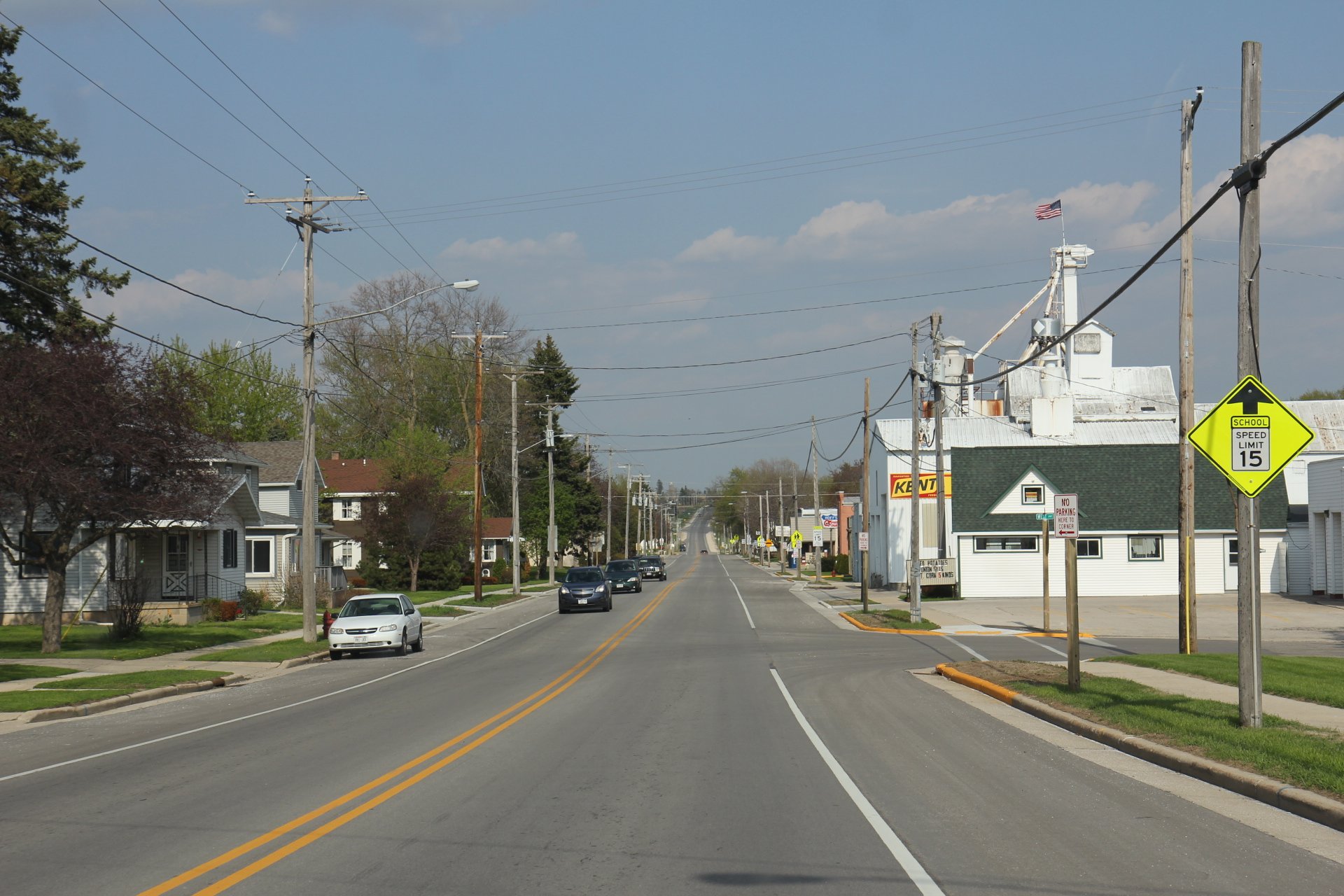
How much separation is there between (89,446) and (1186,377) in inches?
918

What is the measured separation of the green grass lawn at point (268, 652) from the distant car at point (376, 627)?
1.86 feet

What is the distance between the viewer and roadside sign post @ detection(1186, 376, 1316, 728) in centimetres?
1280

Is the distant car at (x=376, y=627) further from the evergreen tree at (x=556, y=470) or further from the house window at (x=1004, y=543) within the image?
the evergreen tree at (x=556, y=470)

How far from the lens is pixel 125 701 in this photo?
65.1 feet

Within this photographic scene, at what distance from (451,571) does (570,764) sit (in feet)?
167

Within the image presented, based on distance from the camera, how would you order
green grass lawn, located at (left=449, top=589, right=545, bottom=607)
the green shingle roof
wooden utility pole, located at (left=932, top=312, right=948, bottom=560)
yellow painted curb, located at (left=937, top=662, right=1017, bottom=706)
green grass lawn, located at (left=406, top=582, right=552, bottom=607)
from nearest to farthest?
yellow painted curb, located at (left=937, top=662, right=1017, bottom=706)
wooden utility pole, located at (left=932, top=312, right=948, bottom=560)
the green shingle roof
green grass lawn, located at (left=449, top=589, right=545, bottom=607)
green grass lawn, located at (left=406, top=582, right=552, bottom=607)

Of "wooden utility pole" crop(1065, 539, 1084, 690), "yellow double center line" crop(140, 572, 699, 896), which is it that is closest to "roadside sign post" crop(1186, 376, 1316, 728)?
"wooden utility pole" crop(1065, 539, 1084, 690)

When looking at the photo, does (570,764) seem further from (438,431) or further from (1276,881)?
(438,431)

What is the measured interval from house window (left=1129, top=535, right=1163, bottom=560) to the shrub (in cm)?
3454

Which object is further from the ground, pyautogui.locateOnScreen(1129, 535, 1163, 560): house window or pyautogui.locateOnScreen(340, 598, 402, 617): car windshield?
pyautogui.locateOnScreen(1129, 535, 1163, 560): house window

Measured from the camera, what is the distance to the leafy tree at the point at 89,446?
25453 millimetres

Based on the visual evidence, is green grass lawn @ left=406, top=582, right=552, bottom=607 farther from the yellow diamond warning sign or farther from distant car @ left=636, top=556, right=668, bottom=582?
the yellow diamond warning sign

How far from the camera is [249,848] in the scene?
8289mm

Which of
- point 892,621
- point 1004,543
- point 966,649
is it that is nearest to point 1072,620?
point 966,649
